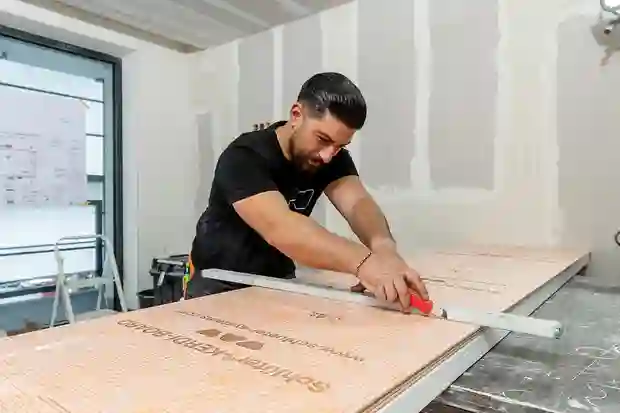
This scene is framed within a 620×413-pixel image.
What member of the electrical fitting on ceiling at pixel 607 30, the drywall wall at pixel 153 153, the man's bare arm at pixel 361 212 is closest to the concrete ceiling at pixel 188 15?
the drywall wall at pixel 153 153

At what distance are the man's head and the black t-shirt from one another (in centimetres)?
10

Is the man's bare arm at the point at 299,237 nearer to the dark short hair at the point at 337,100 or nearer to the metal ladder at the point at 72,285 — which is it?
the dark short hair at the point at 337,100

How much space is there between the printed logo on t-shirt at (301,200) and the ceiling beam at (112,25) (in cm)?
219

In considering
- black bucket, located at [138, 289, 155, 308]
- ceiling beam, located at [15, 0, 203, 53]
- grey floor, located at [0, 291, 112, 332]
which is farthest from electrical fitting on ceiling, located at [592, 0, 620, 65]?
grey floor, located at [0, 291, 112, 332]

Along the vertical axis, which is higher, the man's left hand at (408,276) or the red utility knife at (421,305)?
the man's left hand at (408,276)

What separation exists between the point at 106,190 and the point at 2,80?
0.89m

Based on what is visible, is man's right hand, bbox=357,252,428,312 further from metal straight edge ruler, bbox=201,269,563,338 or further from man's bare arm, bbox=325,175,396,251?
man's bare arm, bbox=325,175,396,251

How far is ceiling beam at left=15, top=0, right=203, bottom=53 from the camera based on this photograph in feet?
9.00

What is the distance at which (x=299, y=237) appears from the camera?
108 centimetres

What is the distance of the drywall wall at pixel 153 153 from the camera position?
3.22m

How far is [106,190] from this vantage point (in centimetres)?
330

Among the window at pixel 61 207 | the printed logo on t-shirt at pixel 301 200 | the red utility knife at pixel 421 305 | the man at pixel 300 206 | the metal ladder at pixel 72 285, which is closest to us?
the red utility knife at pixel 421 305

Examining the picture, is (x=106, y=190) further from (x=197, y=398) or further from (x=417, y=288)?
(x=197, y=398)

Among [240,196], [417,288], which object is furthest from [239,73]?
[417,288]
